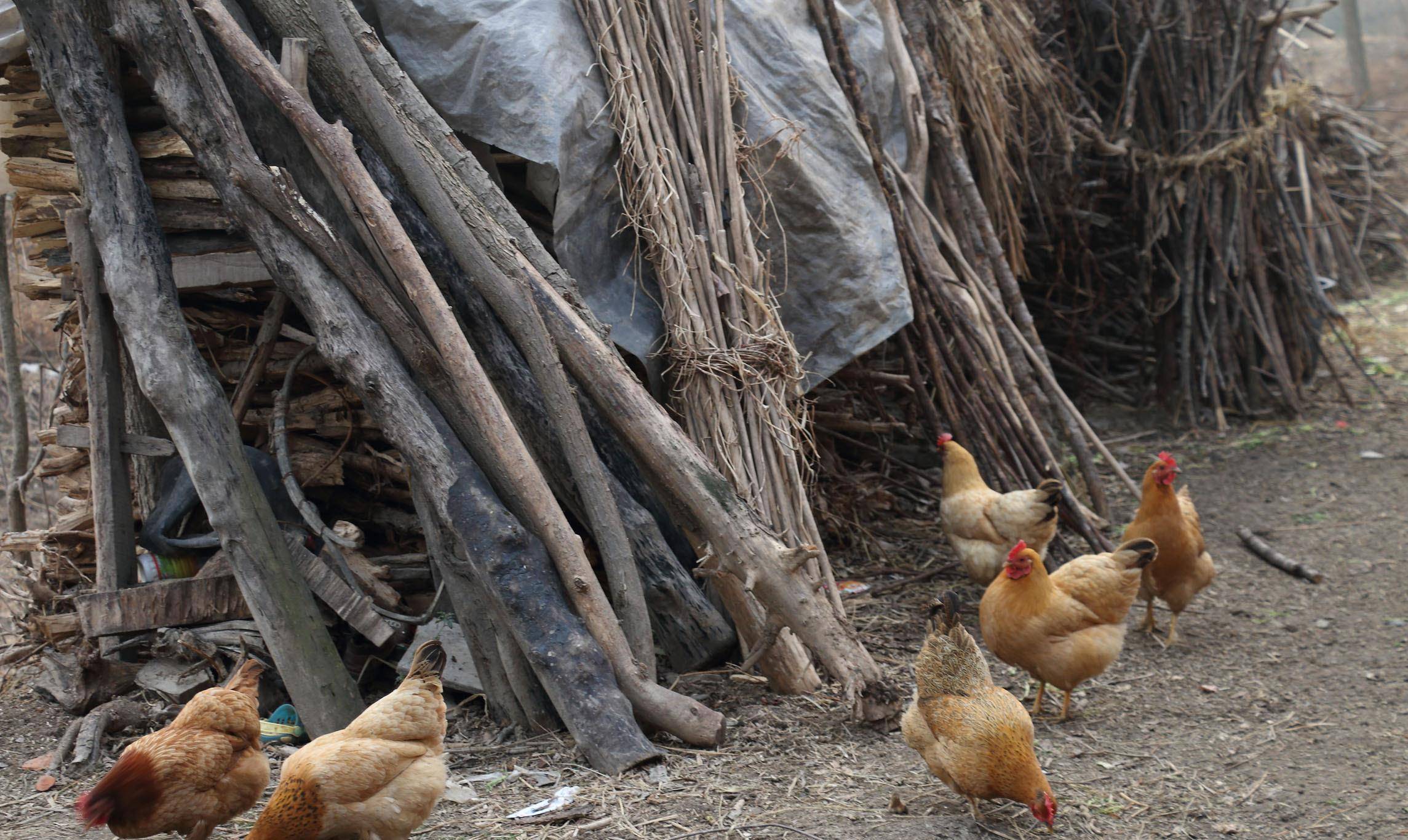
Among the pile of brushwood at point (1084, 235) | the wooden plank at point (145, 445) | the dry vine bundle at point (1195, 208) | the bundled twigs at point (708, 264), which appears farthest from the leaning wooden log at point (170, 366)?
the dry vine bundle at point (1195, 208)

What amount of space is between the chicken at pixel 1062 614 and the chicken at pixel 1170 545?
0.71 metres

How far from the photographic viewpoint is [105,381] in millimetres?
4184

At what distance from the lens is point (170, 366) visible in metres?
3.77

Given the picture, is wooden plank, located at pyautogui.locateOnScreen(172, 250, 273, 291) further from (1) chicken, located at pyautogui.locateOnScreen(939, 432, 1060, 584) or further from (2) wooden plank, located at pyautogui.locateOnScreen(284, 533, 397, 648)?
(1) chicken, located at pyautogui.locateOnScreen(939, 432, 1060, 584)

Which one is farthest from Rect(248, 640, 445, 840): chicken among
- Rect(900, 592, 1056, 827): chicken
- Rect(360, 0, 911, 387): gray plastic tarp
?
Rect(360, 0, 911, 387): gray plastic tarp

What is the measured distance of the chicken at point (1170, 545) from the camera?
464 cm

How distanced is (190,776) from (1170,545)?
13.3 ft

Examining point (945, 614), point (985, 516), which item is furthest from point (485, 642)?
point (985, 516)

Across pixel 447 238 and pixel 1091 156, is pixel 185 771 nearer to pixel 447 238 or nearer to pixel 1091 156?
pixel 447 238

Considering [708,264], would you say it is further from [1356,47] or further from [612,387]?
[1356,47]

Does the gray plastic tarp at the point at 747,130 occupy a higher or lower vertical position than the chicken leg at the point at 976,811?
higher

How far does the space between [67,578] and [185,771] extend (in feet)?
7.96

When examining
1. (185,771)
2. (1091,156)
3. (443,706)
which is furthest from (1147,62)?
(185,771)

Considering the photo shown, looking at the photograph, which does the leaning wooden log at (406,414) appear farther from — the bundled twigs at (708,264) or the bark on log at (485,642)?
the bundled twigs at (708,264)
